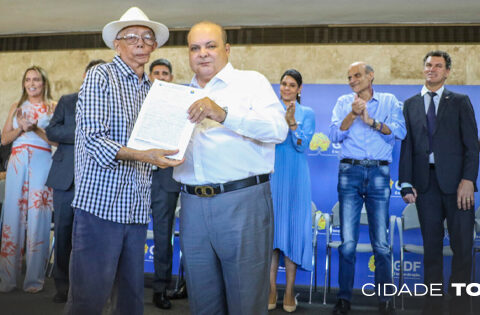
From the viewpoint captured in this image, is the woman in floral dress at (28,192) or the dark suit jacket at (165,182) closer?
the dark suit jacket at (165,182)

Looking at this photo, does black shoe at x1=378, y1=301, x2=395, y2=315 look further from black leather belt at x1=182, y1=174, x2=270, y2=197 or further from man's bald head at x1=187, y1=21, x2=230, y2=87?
man's bald head at x1=187, y1=21, x2=230, y2=87

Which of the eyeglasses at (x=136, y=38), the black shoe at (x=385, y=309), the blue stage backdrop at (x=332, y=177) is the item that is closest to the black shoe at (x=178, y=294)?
the blue stage backdrop at (x=332, y=177)

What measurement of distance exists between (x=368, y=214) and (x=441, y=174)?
65 centimetres

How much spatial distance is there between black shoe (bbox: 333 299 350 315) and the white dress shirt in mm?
2173

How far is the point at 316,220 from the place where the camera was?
195 inches

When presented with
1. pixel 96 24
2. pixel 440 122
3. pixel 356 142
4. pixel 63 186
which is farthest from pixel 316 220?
pixel 96 24

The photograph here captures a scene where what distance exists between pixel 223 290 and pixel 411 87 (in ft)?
11.5

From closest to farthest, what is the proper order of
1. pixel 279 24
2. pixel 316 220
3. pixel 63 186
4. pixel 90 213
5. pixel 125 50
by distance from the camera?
1. pixel 90 213
2. pixel 125 50
3. pixel 63 186
4. pixel 316 220
5. pixel 279 24

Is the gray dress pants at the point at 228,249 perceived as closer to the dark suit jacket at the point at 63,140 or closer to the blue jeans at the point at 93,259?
the blue jeans at the point at 93,259

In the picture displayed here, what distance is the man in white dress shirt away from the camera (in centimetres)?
234

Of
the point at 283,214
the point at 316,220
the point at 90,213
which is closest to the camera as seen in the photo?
the point at 90,213

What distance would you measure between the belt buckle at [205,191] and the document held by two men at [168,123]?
0.24m

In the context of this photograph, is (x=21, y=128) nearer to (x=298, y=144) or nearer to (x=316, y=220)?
(x=298, y=144)

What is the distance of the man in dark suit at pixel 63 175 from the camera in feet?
13.3
